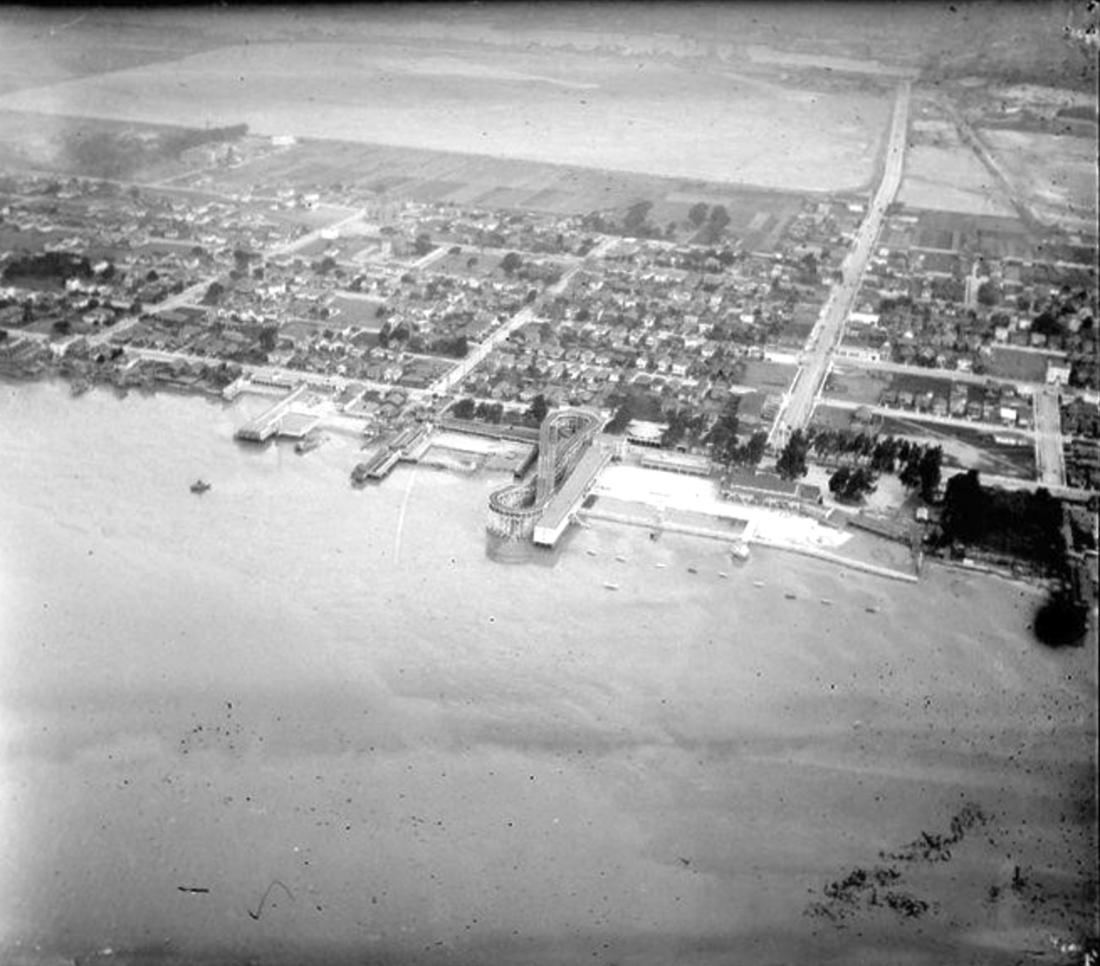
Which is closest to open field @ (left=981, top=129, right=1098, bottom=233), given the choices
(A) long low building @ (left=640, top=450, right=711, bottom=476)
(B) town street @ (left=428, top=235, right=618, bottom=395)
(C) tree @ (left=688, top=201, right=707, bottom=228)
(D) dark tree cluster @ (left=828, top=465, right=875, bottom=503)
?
(C) tree @ (left=688, top=201, right=707, bottom=228)

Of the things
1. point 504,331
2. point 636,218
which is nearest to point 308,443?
point 504,331

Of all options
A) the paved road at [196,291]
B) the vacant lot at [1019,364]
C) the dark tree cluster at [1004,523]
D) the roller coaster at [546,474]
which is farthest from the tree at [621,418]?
the paved road at [196,291]

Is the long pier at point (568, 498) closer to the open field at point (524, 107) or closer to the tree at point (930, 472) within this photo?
the tree at point (930, 472)

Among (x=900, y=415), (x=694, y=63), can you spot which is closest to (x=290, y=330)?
(x=694, y=63)

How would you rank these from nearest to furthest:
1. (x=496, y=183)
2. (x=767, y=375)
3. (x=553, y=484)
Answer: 1. (x=553, y=484)
2. (x=767, y=375)
3. (x=496, y=183)

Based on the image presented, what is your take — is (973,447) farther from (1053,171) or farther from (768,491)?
(1053,171)

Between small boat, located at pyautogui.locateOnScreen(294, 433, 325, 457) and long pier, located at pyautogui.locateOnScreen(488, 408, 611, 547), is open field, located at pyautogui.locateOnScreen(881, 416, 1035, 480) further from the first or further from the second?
small boat, located at pyautogui.locateOnScreen(294, 433, 325, 457)

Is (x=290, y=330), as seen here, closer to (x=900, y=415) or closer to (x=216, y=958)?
(x=900, y=415)
